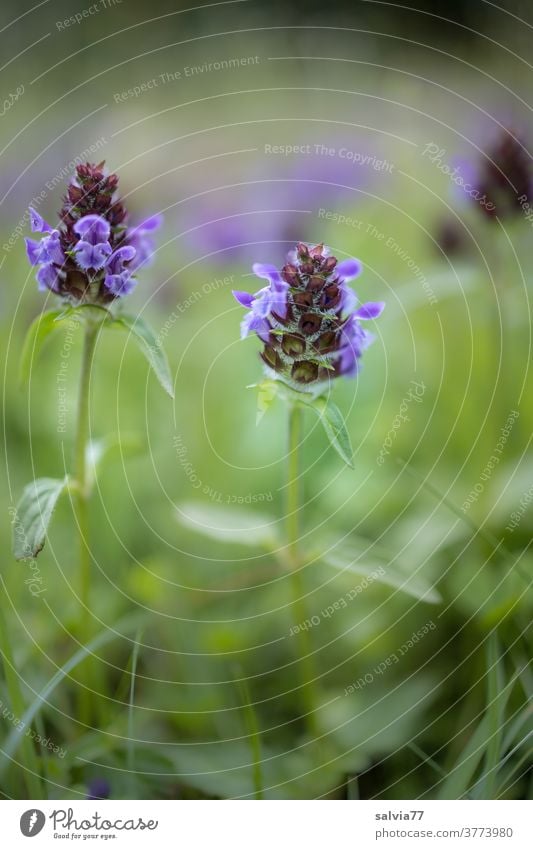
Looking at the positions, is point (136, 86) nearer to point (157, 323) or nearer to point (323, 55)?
point (323, 55)

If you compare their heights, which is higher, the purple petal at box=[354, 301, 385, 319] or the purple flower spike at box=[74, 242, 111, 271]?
the purple flower spike at box=[74, 242, 111, 271]

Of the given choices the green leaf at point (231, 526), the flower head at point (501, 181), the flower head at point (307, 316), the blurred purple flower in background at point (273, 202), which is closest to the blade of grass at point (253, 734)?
the green leaf at point (231, 526)

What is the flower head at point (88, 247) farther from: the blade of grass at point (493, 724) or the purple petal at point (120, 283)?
the blade of grass at point (493, 724)

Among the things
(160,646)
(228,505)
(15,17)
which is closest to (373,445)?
(228,505)

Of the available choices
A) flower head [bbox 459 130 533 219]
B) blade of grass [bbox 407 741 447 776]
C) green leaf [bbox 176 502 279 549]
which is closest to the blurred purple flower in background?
flower head [bbox 459 130 533 219]

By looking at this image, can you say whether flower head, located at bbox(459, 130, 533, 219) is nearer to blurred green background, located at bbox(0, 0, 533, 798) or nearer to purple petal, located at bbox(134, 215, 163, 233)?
blurred green background, located at bbox(0, 0, 533, 798)
